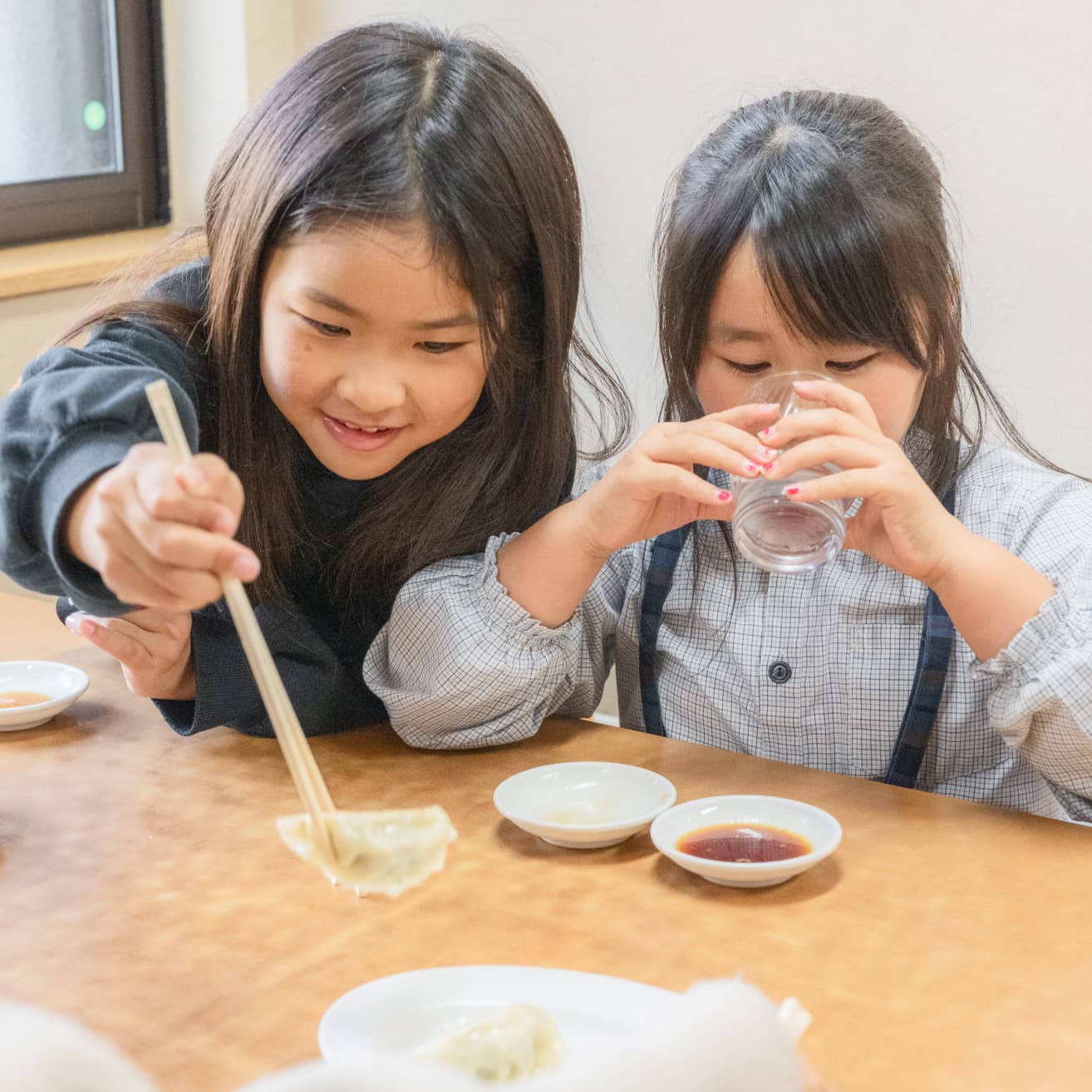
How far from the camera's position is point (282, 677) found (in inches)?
52.1

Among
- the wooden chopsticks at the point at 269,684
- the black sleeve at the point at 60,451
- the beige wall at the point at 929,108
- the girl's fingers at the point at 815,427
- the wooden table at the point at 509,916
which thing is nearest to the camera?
the wooden chopsticks at the point at 269,684

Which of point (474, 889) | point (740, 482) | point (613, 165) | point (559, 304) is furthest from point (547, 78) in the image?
point (474, 889)

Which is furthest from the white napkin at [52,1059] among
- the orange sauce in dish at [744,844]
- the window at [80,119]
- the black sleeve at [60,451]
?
the window at [80,119]

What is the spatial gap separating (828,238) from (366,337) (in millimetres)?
451

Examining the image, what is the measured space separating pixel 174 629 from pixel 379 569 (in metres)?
0.22

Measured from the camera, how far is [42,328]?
8.16ft

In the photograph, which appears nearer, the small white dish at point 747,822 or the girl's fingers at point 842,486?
the small white dish at point 747,822

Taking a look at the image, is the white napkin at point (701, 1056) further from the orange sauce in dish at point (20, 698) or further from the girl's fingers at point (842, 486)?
the orange sauce in dish at point (20, 698)

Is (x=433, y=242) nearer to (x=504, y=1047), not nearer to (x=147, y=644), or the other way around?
(x=147, y=644)

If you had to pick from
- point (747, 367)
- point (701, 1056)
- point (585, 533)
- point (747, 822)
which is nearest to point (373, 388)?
point (585, 533)

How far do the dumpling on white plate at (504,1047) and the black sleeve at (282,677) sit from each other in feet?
1.86

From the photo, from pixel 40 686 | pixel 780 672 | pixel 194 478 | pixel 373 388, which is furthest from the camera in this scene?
pixel 780 672

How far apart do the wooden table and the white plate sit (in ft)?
0.15

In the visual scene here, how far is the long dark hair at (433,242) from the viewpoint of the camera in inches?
46.8
